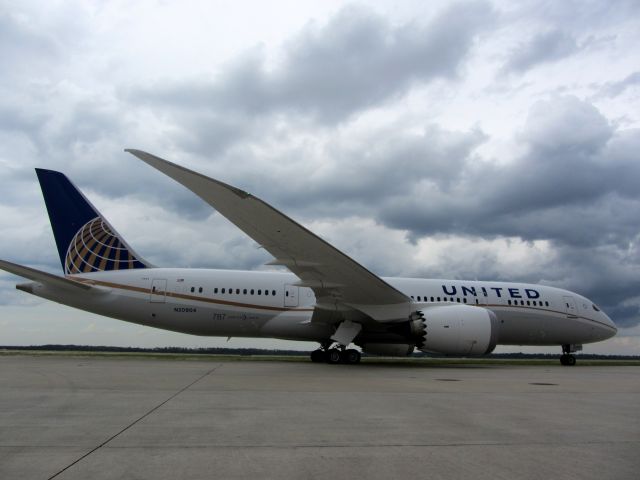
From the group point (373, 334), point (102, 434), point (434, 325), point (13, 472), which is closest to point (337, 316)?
point (373, 334)

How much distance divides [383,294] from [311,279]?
218cm

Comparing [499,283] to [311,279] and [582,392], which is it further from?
[582,392]

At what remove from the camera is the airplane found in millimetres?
14883

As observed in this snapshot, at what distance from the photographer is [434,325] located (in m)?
14.9

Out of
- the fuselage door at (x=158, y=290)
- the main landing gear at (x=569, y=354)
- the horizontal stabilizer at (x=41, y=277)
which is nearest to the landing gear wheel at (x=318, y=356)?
the fuselage door at (x=158, y=290)

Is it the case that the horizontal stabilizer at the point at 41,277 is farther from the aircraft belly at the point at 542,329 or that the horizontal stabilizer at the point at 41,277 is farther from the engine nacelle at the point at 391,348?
the aircraft belly at the point at 542,329

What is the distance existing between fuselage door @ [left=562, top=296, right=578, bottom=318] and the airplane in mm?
50

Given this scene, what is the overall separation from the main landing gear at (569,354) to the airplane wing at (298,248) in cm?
974

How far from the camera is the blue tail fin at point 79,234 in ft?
58.5

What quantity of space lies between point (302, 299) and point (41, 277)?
830 cm

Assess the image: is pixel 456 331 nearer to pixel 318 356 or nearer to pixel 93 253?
pixel 318 356

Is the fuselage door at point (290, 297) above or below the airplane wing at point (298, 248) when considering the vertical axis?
below

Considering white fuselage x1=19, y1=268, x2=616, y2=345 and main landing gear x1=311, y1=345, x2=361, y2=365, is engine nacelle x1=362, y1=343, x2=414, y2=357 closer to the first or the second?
main landing gear x1=311, y1=345, x2=361, y2=365

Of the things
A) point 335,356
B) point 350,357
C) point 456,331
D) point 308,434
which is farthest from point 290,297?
point 308,434
